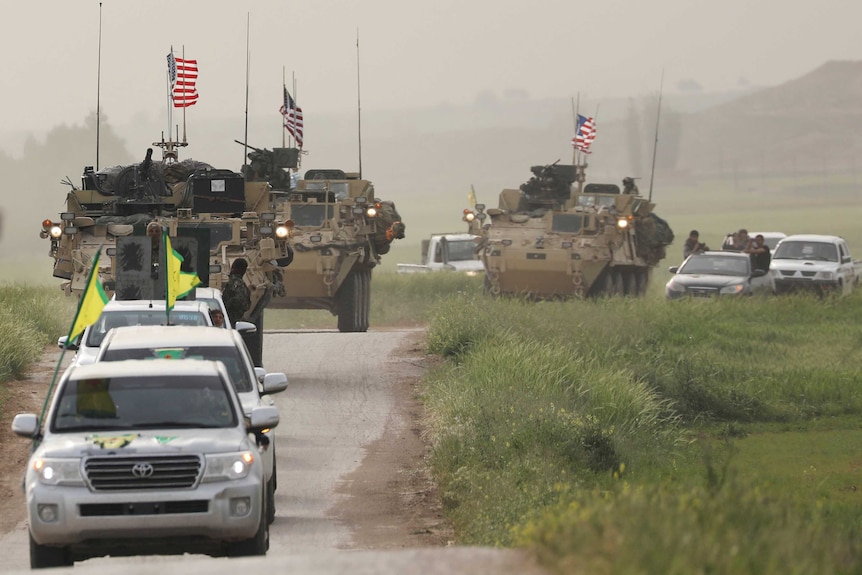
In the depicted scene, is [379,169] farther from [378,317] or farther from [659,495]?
[659,495]

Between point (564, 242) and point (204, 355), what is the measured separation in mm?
20324

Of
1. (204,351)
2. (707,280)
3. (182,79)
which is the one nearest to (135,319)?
(204,351)

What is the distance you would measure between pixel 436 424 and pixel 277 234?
5.11m

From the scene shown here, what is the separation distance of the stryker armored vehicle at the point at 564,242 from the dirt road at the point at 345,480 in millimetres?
8751

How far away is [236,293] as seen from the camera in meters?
19.1

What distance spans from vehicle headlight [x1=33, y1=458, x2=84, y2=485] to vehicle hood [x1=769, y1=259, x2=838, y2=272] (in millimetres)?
26280

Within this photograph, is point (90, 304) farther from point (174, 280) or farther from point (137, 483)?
point (137, 483)

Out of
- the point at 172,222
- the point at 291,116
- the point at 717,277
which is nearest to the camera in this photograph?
the point at 172,222

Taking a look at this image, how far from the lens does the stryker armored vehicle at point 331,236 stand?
26266 mm

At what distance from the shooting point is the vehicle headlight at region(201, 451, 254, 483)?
32.0ft

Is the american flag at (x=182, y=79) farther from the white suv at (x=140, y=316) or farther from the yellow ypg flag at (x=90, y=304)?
the yellow ypg flag at (x=90, y=304)

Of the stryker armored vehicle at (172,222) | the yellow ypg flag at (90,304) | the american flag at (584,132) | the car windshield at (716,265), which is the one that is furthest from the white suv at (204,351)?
the american flag at (584,132)

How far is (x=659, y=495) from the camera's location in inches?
310

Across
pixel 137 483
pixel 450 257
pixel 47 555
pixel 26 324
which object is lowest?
pixel 450 257
